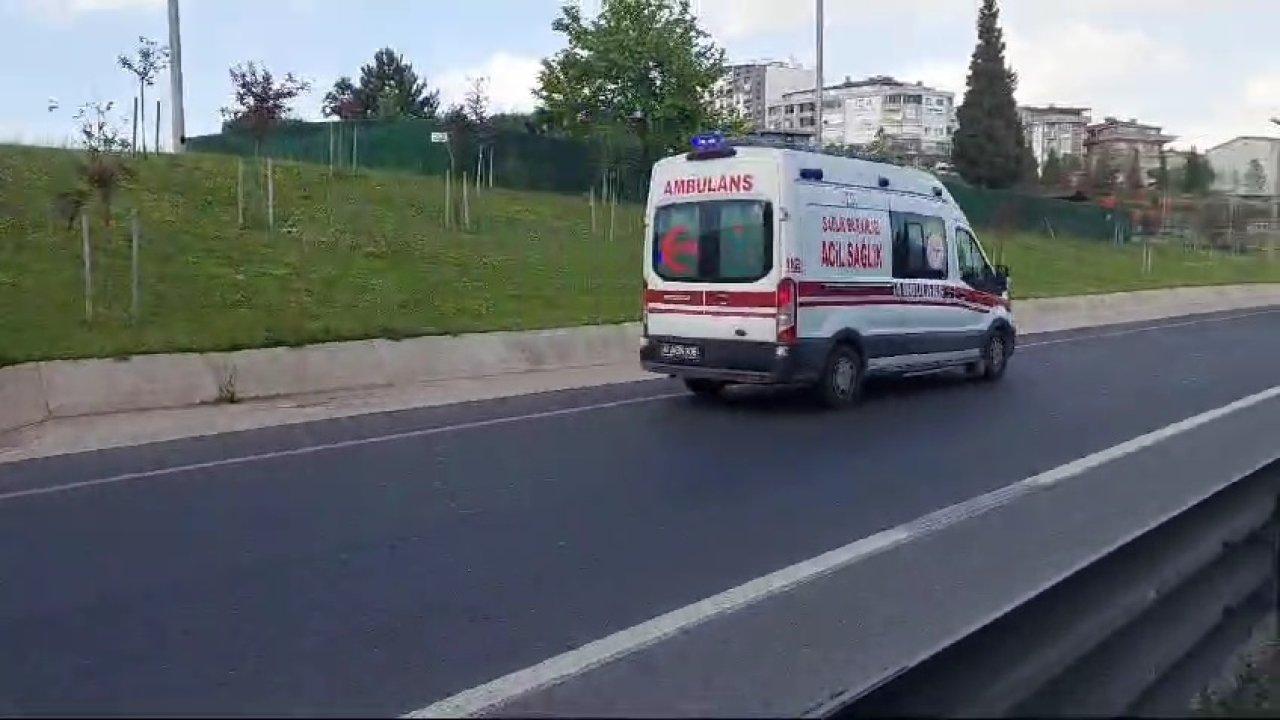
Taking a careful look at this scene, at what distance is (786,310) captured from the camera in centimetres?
1338

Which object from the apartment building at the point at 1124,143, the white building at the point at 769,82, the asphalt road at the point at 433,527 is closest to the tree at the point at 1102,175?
the apartment building at the point at 1124,143

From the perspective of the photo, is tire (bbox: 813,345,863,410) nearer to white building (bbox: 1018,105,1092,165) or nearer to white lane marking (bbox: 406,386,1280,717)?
white lane marking (bbox: 406,386,1280,717)

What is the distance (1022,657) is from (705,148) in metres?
11.0

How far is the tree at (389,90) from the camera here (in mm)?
61287

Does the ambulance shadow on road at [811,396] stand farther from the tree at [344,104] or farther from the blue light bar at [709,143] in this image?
the tree at [344,104]

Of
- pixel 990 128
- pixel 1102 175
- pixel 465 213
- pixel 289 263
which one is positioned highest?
pixel 990 128

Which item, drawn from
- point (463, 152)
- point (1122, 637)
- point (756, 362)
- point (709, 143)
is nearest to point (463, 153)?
point (463, 152)

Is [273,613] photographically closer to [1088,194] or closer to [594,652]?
[594,652]

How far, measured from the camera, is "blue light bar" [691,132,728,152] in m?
13.8

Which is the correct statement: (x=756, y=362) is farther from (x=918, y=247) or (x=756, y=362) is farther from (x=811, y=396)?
(x=918, y=247)

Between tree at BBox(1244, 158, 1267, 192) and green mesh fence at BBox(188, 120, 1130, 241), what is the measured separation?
658 inches

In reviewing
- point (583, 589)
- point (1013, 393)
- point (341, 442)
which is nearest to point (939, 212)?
point (1013, 393)

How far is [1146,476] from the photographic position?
10.3m

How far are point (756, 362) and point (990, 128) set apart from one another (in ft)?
207
